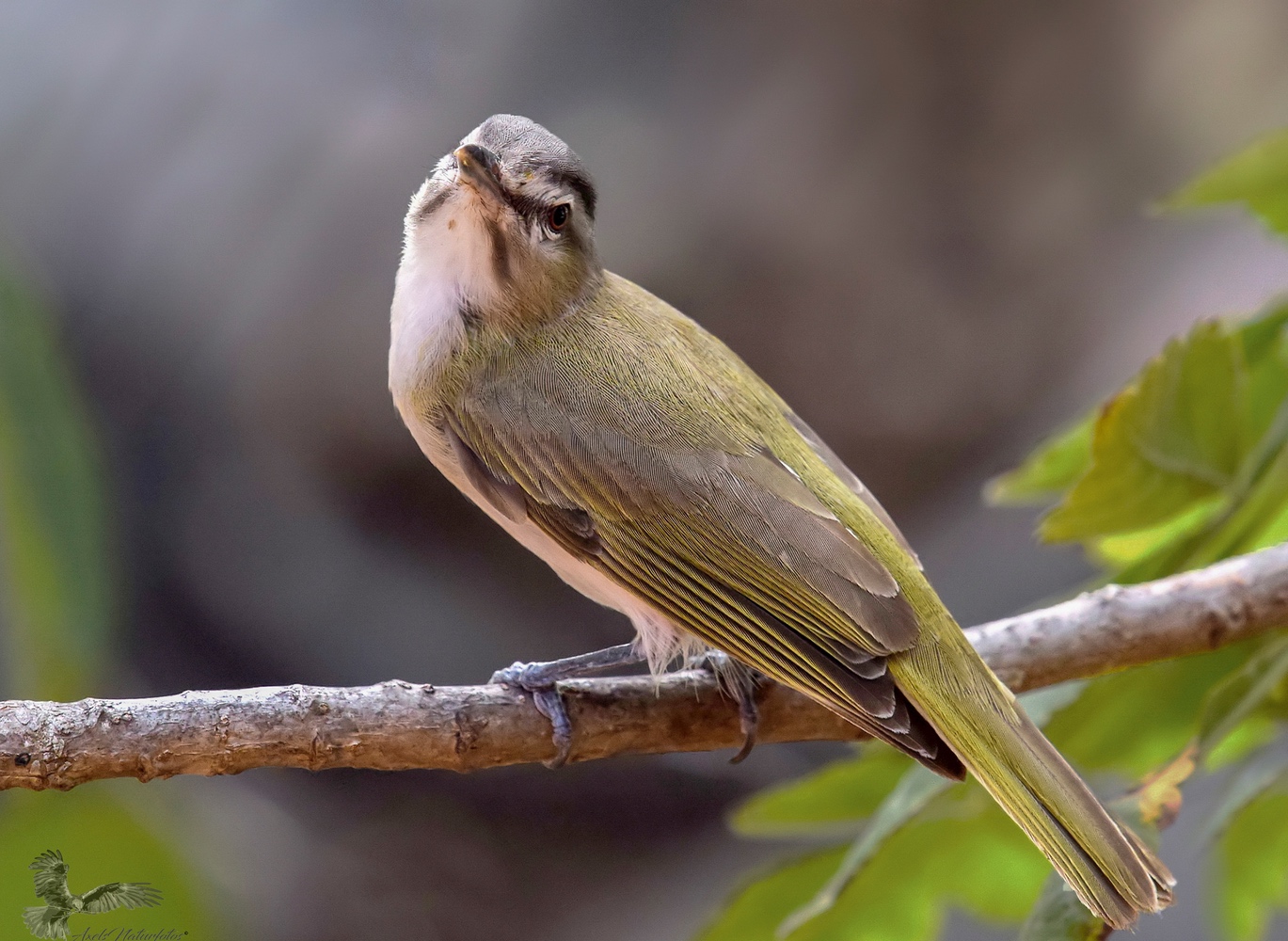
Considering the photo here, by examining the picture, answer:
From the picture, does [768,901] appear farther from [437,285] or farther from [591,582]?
[437,285]

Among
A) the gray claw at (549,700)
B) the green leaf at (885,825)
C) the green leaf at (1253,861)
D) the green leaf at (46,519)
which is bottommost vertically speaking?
the green leaf at (1253,861)

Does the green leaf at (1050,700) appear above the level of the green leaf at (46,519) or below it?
below

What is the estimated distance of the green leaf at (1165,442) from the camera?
156cm

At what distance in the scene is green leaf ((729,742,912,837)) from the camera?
170 centimetres

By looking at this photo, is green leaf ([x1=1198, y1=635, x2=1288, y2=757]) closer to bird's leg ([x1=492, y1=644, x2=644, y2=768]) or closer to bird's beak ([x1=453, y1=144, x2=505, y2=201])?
bird's leg ([x1=492, y1=644, x2=644, y2=768])

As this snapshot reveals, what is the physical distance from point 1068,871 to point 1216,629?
51 cm

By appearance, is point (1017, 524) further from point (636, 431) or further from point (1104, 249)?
point (636, 431)

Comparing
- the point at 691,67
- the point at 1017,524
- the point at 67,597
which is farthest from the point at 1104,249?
the point at 67,597

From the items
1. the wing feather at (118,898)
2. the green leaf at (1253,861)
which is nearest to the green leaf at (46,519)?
the wing feather at (118,898)

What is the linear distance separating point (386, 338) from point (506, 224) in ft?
4.63

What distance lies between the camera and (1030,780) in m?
1.33

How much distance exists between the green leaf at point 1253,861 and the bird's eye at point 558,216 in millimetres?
1283

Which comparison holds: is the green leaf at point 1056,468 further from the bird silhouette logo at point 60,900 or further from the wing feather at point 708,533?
the bird silhouette logo at point 60,900

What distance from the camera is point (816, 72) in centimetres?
334
